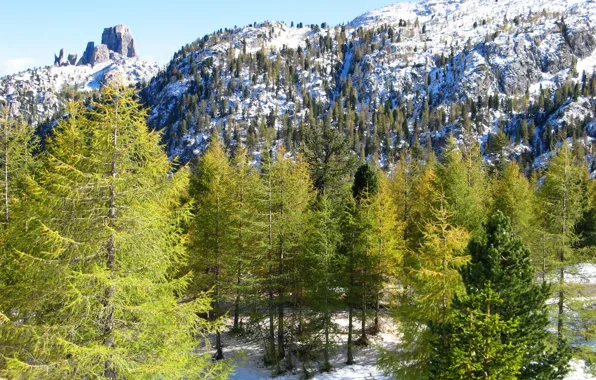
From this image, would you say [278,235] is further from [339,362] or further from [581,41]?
[581,41]

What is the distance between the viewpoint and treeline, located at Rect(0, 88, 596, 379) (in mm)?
8391

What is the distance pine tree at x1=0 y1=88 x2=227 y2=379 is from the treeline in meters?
0.05

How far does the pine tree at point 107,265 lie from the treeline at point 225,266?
0.16ft

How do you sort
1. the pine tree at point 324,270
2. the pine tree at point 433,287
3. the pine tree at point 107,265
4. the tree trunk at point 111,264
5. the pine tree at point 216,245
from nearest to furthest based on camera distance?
the pine tree at point 107,265, the tree trunk at point 111,264, the pine tree at point 433,287, the pine tree at point 324,270, the pine tree at point 216,245

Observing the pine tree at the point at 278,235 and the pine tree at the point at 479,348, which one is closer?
the pine tree at the point at 479,348

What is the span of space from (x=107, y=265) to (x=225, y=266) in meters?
12.5

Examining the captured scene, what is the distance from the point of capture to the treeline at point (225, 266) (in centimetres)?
839

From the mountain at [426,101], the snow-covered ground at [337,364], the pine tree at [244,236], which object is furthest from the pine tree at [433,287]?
the mountain at [426,101]

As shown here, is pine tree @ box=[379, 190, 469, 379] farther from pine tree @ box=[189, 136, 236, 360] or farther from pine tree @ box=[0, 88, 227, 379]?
pine tree @ box=[189, 136, 236, 360]

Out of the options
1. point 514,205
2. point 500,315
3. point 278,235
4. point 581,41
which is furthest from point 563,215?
point 581,41

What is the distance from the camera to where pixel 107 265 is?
8.67m

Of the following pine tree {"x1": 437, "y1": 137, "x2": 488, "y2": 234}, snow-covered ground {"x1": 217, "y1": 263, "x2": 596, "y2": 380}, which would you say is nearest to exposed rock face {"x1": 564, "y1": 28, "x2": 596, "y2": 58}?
pine tree {"x1": 437, "y1": 137, "x2": 488, "y2": 234}

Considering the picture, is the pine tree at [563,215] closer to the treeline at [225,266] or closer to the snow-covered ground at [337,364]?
the treeline at [225,266]

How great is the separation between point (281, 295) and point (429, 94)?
576 feet
